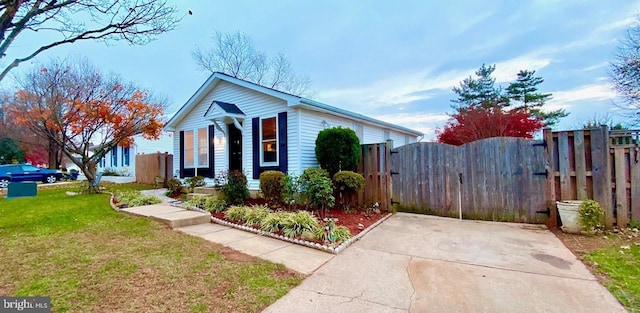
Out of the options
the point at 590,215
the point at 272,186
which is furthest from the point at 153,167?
the point at 590,215

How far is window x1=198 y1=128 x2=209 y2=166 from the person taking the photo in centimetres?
1080

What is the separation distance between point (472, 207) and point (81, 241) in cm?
782

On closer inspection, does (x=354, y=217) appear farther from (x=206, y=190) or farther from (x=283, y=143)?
(x=206, y=190)

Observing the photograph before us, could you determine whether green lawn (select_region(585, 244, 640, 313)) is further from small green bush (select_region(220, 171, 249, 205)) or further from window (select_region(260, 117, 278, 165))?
window (select_region(260, 117, 278, 165))

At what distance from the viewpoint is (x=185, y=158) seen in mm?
11656

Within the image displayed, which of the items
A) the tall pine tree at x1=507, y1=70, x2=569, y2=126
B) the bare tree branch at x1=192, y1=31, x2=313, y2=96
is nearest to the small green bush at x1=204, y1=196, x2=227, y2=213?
the bare tree branch at x1=192, y1=31, x2=313, y2=96

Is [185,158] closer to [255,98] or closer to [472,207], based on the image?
[255,98]

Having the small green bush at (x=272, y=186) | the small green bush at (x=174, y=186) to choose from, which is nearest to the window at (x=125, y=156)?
the small green bush at (x=174, y=186)

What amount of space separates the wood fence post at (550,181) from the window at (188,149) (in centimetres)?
1143

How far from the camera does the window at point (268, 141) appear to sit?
9.01m

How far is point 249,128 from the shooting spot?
31.2 ft

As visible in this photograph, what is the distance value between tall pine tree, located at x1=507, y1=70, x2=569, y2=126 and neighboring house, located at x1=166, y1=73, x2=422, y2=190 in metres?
13.2

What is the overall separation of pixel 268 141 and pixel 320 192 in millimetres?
3309

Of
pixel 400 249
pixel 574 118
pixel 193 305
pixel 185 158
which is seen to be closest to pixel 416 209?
pixel 400 249
